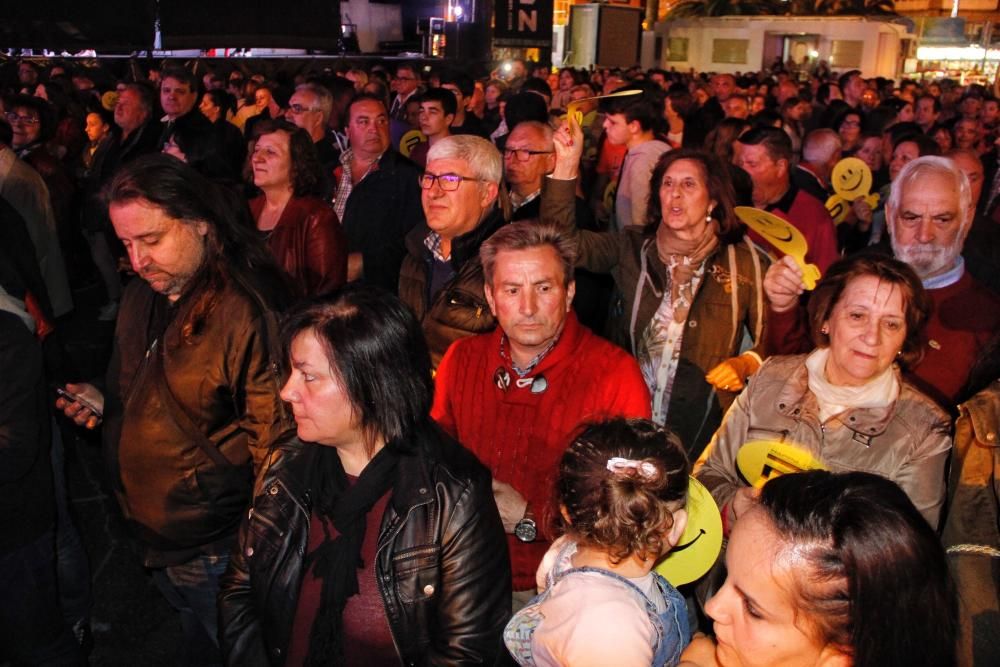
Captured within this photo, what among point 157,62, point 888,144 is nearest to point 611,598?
point 888,144

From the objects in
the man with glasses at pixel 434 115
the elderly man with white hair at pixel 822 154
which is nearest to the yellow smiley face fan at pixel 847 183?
the elderly man with white hair at pixel 822 154

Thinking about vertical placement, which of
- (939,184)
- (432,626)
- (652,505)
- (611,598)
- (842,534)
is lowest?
(432,626)

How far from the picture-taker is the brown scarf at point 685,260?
3.41m

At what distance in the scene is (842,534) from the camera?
4.93 feet

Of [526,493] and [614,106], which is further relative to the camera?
[614,106]

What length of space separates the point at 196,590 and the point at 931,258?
9.21 feet

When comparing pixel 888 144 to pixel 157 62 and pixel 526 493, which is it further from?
pixel 157 62

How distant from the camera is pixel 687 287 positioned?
3424 millimetres

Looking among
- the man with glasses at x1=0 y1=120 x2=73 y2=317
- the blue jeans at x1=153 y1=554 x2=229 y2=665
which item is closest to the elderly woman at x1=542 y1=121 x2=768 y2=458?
the blue jeans at x1=153 y1=554 x2=229 y2=665

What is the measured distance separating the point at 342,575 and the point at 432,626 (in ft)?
0.82

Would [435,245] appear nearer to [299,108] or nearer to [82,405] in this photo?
[82,405]

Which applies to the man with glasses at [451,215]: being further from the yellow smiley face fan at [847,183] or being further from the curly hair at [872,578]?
the yellow smiley face fan at [847,183]

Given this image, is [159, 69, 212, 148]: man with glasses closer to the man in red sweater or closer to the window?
the man in red sweater

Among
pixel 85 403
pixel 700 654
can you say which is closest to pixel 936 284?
pixel 700 654
